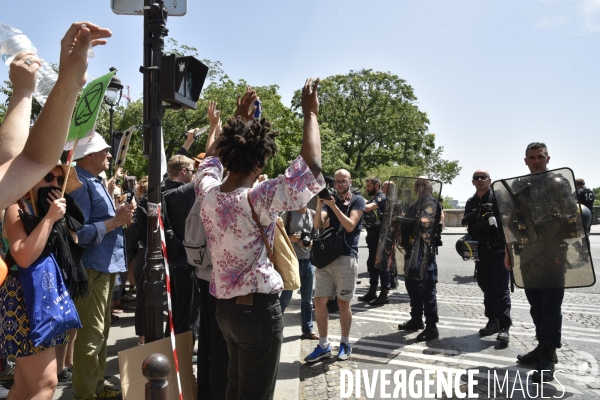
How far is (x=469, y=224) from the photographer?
6.30m

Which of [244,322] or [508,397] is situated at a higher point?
[244,322]

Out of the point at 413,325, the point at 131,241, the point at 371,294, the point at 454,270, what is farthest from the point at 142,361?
the point at 454,270

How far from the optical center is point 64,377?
4.55m

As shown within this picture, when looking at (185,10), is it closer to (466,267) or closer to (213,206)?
(213,206)

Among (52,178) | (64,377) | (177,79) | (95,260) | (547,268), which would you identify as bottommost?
(64,377)

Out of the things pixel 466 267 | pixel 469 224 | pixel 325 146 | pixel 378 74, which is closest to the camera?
pixel 469 224

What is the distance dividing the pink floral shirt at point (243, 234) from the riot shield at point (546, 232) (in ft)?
8.90

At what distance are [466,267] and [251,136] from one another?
10.7 m

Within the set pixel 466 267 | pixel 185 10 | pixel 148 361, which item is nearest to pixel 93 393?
pixel 148 361

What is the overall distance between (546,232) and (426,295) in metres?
1.82

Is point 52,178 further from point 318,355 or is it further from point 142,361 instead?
point 318,355

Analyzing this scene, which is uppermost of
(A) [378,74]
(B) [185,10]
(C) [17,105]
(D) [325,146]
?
(A) [378,74]

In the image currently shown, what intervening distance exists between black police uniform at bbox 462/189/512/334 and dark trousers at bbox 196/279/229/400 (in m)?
3.59

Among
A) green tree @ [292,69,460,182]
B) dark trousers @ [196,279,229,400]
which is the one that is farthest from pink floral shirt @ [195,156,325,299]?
green tree @ [292,69,460,182]
